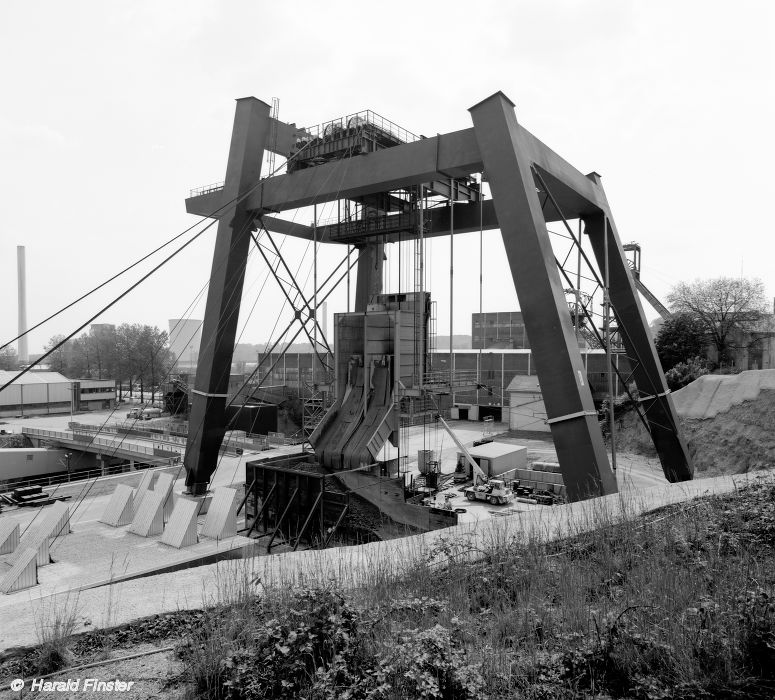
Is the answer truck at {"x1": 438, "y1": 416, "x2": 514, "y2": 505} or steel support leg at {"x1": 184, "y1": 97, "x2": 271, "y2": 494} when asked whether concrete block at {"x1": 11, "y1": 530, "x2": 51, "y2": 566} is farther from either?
truck at {"x1": 438, "y1": 416, "x2": 514, "y2": 505}

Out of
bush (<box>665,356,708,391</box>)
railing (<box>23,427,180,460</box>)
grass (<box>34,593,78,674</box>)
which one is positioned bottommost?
railing (<box>23,427,180,460</box>)

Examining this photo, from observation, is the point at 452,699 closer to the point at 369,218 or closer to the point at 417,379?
the point at 417,379

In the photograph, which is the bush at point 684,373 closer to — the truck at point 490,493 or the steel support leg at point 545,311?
the truck at point 490,493

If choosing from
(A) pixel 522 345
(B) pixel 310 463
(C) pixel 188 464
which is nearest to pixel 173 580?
(B) pixel 310 463

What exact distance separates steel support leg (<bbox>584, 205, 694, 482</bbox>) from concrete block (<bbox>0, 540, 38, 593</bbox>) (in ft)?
60.5

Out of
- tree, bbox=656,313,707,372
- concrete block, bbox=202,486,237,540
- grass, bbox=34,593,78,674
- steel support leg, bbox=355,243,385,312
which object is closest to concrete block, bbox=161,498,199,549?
concrete block, bbox=202,486,237,540

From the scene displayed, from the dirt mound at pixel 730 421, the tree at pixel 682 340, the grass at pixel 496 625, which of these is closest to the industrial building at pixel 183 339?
the grass at pixel 496 625

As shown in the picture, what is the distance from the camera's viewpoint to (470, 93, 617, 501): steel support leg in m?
12.3

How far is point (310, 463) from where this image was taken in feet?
60.5

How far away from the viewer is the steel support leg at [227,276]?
63.7 ft

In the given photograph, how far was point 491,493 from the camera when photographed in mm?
20328

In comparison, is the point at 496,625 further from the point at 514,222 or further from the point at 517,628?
the point at 514,222

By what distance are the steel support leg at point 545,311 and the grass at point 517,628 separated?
715 cm

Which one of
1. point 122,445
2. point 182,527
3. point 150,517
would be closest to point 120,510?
point 150,517
